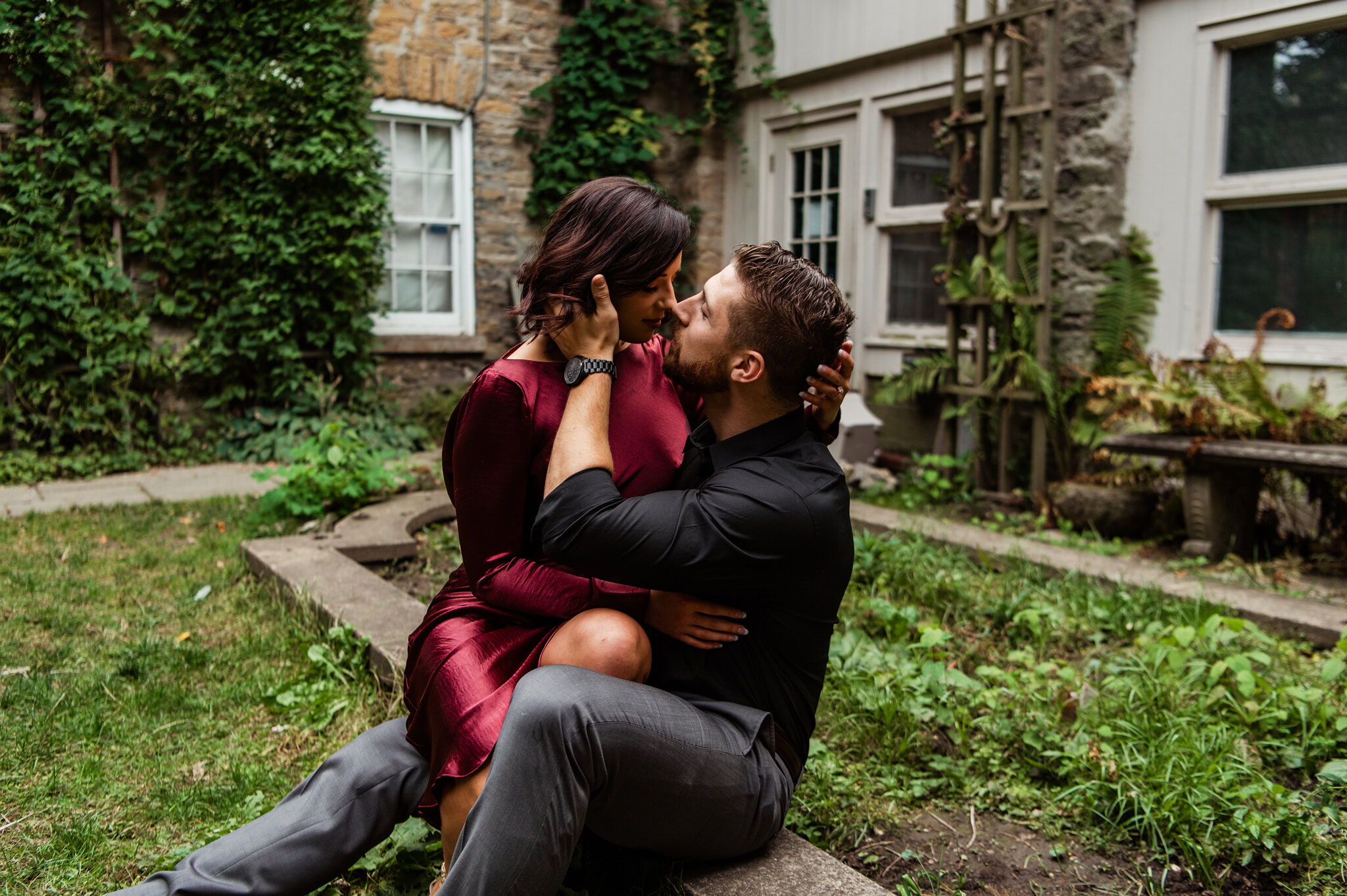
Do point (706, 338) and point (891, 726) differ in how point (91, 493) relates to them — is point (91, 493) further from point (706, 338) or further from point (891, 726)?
point (706, 338)

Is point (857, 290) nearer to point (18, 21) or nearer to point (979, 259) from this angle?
point (979, 259)

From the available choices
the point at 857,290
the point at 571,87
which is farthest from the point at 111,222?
the point at 857,290

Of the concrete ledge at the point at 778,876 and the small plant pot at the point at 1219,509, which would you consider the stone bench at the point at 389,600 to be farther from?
the small plant pot at the point at 1219,509

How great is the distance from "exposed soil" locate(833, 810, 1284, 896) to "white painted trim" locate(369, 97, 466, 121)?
6.86 m

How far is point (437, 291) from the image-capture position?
8141mm

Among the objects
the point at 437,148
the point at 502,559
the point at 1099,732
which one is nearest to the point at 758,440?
the point at 502,559

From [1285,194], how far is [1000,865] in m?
4.36

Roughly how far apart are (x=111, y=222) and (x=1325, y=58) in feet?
24.1

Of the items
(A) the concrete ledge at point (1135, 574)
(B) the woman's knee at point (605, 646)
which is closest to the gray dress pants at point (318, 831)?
(B) the woman's knee at point (605, 646)

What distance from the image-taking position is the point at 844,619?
3422 millimetres

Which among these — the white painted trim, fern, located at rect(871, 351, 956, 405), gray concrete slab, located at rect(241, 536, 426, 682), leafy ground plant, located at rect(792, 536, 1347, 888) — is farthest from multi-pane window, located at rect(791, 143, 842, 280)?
gray concrete slab, located at rect(241, 536, 426, 682)

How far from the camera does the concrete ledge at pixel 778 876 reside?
1.66 meters

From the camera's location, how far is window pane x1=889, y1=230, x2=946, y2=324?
6.98 metres

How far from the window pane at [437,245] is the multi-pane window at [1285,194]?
561cm
